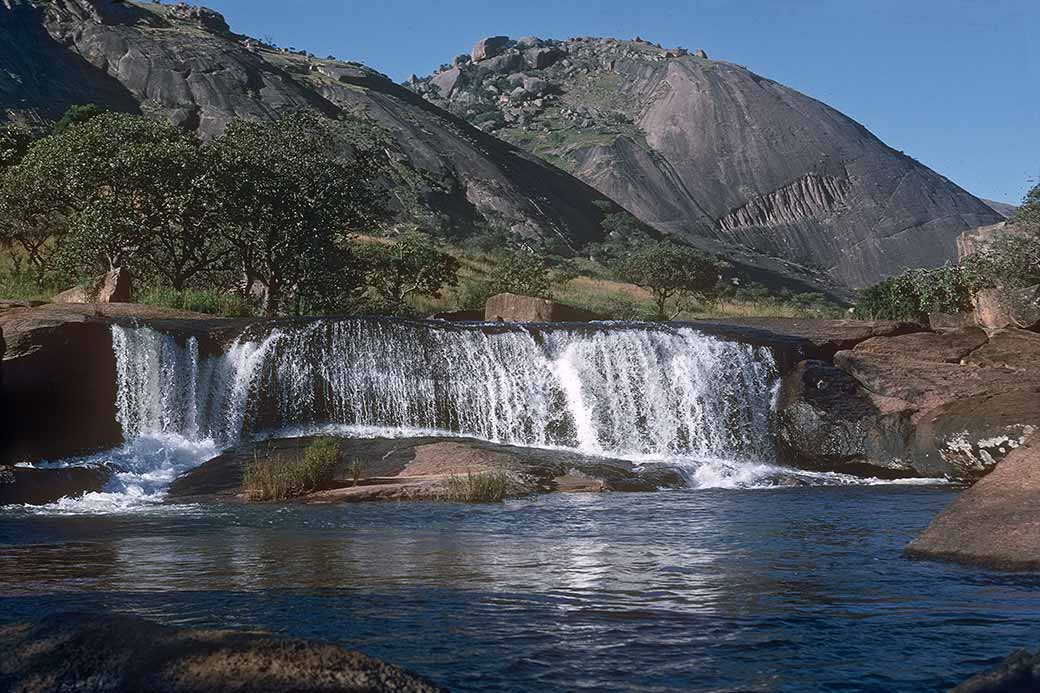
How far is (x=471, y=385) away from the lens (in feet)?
78.2

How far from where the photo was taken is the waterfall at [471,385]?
22.4m

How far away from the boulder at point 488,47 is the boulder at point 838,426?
165702 mm

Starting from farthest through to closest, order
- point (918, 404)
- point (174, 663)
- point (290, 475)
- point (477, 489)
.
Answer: point (918, 404) → point (290, 475) → point (477, 489) → point (174, 663)

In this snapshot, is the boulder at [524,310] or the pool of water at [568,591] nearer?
the pool of water at [568,591]

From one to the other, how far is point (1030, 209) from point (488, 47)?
160m

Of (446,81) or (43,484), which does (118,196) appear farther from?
(446,81)

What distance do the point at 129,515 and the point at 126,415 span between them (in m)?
7.20

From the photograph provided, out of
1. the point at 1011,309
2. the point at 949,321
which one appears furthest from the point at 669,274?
the point at 1011,309

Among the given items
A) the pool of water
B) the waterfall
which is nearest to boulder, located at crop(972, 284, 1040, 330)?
the waterfall

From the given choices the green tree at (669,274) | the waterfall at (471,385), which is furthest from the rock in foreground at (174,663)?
the green tree at (669,274)

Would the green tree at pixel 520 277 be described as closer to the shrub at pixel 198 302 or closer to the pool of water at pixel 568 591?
the shrub at pixel 198 302

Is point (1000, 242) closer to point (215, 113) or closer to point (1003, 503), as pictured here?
point (1003, 503)

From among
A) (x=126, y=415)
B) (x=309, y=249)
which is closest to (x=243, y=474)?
(x=126, y=415)

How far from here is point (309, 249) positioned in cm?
3397
